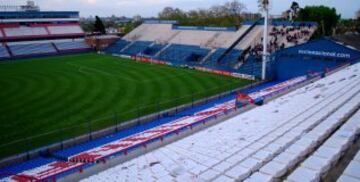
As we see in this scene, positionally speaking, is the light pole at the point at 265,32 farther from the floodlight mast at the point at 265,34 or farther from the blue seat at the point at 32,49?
the blue seat at the point at 32,49

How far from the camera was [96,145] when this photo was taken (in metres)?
19.2

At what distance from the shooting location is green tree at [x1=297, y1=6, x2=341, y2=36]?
5504 centimetres

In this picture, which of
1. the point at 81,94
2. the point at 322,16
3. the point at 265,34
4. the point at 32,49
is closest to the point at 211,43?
the point at 265,34

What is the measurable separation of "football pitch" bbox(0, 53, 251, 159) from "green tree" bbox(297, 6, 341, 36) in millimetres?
27778

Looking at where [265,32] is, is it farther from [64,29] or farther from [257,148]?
[64,29]

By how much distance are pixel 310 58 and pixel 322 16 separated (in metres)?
25.2

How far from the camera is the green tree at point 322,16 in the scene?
55.0 meters

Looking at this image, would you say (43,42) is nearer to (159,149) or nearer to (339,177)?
(159,149)

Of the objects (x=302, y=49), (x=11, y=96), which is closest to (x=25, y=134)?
(x=11, y=96)

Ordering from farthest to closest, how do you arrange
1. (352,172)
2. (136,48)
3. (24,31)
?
(24,31) → (136,48) → (352,172)

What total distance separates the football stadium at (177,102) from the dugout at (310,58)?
0.36 ft

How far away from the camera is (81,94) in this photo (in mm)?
29359

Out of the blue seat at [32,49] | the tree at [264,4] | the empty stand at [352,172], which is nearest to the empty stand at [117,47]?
the blue seat at [32,49]

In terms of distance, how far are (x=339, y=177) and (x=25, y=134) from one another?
18990 millimetres
